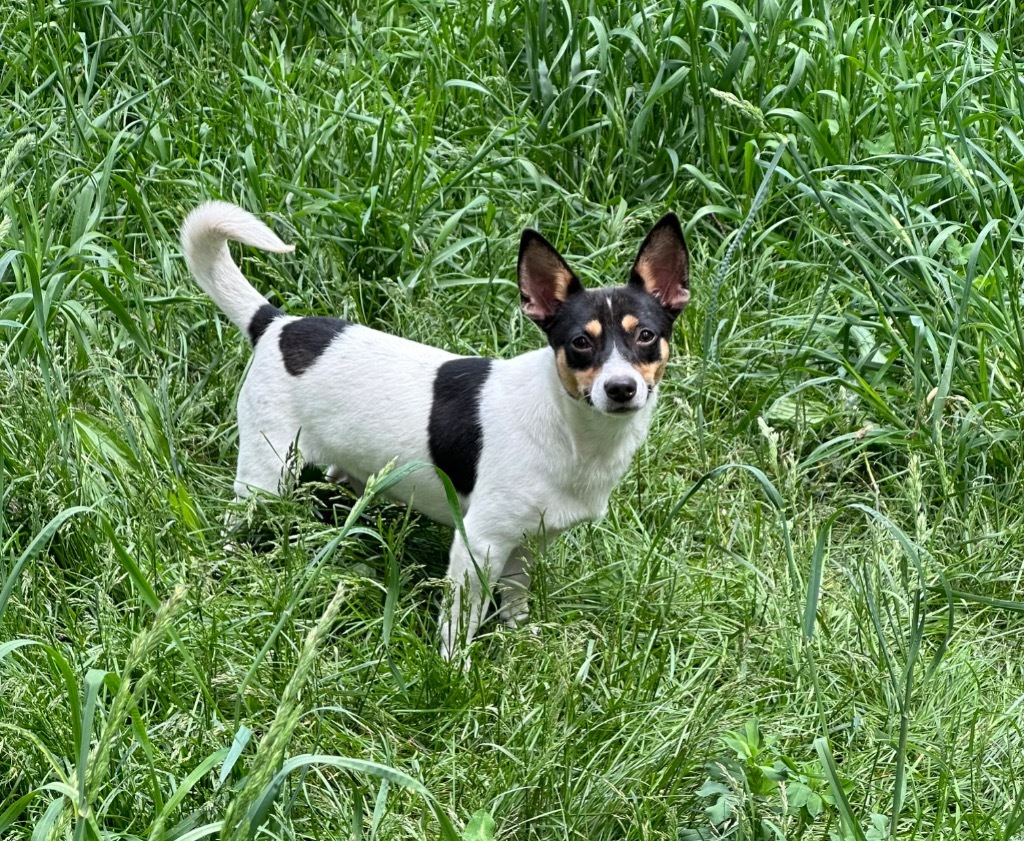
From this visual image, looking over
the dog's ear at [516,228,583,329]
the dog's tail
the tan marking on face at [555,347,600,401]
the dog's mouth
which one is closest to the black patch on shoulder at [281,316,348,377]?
the dog's tail

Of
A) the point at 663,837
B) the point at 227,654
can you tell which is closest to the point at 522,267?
the point at 227,654

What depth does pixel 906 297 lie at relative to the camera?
12.4 ft

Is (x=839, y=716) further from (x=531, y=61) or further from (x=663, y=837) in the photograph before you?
(x=531, y=61)

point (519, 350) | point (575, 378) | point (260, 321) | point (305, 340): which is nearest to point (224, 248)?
point (260, 321)

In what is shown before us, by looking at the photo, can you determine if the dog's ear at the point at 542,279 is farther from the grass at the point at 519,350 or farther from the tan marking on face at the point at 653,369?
the grass at the point at 519,350

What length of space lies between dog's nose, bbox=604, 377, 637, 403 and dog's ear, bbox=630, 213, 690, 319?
369 mm

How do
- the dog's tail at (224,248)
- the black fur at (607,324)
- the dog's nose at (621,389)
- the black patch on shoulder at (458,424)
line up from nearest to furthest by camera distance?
1. the dog's nose at (621,389)
2. the black fur at (607,324)
3. the black patch on shoulder at (458,424)
4. the dog's tail at (224,248)

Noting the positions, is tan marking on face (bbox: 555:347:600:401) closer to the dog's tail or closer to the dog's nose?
the dog's nose

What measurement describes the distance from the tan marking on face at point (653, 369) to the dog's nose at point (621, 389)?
0.09 m

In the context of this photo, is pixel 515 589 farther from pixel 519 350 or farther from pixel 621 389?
pixel 519 350

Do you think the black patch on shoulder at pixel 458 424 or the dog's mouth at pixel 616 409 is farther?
the black patch on shoulder at pixel 458 424

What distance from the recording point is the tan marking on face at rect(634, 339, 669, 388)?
10.0 feet

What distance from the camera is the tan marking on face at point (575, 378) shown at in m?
3.02

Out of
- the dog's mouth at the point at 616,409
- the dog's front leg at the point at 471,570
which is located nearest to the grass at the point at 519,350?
the dog's front leg at the point at 471,570
